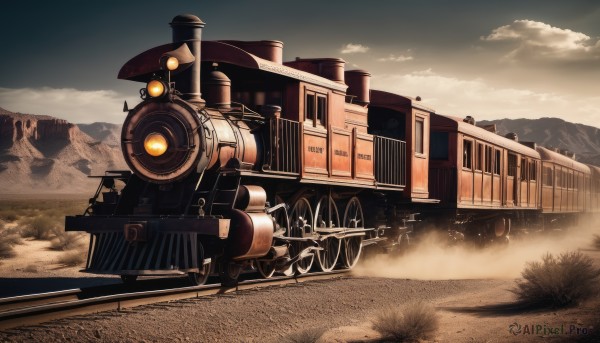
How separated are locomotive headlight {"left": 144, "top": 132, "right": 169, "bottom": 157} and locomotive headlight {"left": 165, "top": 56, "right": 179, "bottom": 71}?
99 centimetres

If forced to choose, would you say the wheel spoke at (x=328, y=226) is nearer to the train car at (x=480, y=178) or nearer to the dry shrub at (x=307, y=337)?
the train car at (x=480, y=178)

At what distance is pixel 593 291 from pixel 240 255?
486 cm

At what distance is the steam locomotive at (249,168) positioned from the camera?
11133 mm

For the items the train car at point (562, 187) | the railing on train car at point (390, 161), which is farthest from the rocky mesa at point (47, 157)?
the railing on train car at point (390, 161)

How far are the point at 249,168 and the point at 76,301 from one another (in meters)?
3.66

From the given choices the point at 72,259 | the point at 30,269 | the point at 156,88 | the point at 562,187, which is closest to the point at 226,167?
the point at 156,88

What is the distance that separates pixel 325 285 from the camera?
12375 millimetres

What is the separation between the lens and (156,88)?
11.5 metres

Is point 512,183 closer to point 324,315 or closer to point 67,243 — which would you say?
point 67,243

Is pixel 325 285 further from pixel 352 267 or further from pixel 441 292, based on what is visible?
pixel 352 267

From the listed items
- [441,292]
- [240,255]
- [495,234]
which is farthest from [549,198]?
[240,255]

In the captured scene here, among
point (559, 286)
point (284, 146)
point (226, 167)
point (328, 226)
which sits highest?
point (284, 146)

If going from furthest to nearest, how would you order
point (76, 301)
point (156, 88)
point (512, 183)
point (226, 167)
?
point (512, 183) → point (226, 167) → point (156, 88) → point (76, 301)

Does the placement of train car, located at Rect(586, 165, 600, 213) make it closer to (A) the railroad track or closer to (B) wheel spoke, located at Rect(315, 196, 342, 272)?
(B) wheel spoke, located at Rect(315, 196, 342, 272)
